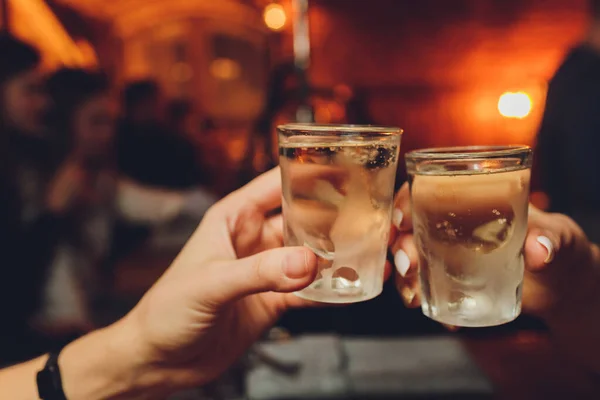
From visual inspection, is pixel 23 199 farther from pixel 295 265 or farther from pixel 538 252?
pixel 538 252

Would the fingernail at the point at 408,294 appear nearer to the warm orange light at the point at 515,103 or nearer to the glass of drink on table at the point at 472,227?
the glass of drink on table at the point at 472,227

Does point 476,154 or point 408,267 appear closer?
point 476,154

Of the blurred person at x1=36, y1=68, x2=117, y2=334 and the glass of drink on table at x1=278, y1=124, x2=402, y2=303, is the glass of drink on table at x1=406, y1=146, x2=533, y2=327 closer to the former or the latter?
the glass of drink on table at x1=278, y1=124, x2=402, y2=303

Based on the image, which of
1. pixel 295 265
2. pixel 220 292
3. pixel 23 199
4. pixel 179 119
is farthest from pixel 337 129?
pixel 179 119

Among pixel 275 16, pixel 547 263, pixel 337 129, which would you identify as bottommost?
pixel 547 263

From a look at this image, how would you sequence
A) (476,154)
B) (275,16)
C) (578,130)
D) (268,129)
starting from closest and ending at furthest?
(476,154), (268,129), (578,130), (275,16)

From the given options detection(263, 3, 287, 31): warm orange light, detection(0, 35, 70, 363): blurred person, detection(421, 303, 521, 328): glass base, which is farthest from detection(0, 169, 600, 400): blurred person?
detection(263, 3, 287, 31): warm orange light

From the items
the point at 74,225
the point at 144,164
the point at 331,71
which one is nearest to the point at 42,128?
→ the point at 74,225

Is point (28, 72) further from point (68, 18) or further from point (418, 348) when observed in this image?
point (68, 18)
